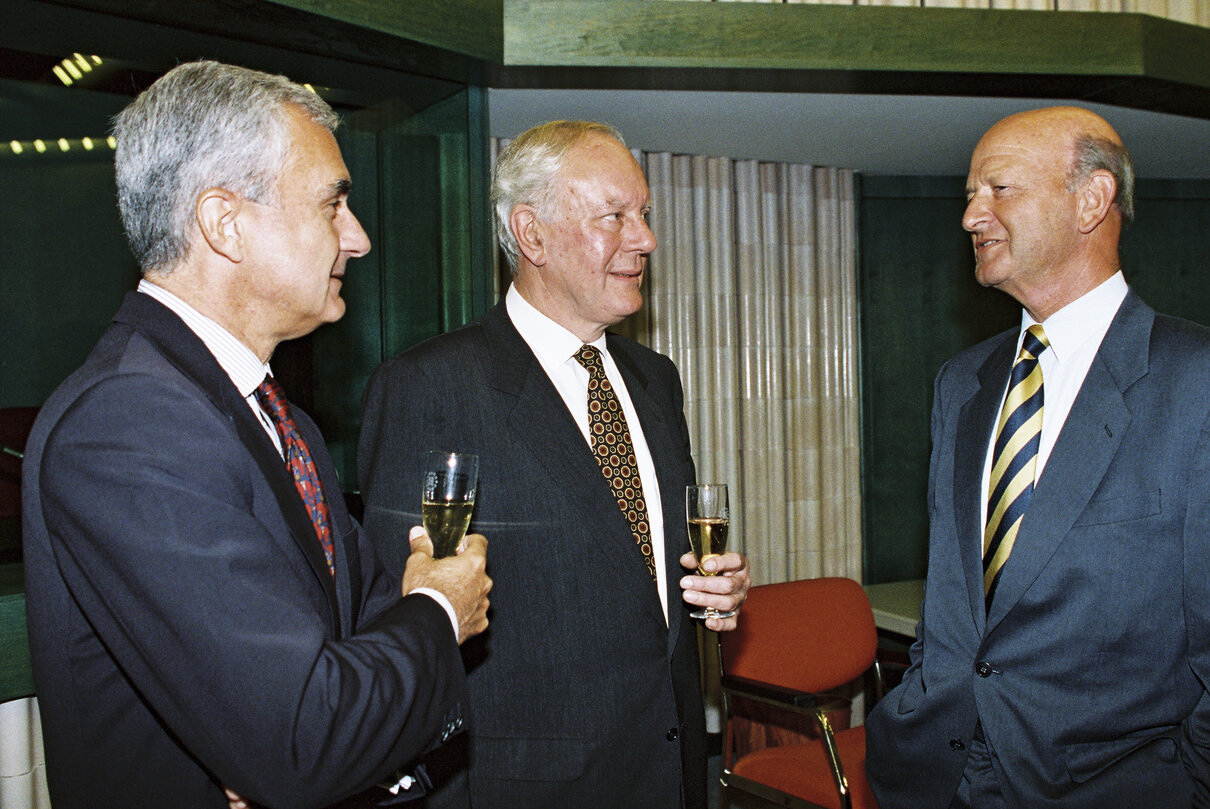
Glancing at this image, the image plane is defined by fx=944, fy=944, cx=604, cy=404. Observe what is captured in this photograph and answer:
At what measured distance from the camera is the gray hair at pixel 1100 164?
7.35 feet

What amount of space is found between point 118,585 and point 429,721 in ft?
1.44

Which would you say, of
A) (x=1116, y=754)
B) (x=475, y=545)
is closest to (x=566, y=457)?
(x=475, y=545)

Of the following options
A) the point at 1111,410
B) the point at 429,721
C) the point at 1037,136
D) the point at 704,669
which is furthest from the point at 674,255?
the point at 429,721

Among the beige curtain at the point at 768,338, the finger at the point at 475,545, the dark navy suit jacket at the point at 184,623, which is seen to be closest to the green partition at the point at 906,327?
the beige curtain at the point at 768,338

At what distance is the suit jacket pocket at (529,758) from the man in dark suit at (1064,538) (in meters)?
0.81

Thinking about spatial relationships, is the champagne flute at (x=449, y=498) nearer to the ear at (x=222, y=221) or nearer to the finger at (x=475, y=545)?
the finger at (x=475, y=545)

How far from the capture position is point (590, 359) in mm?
2350

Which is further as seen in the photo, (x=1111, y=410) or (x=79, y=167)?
(x=79, y=167)

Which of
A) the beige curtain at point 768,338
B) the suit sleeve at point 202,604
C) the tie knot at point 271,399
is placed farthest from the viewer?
the beige curtain at point 768,338

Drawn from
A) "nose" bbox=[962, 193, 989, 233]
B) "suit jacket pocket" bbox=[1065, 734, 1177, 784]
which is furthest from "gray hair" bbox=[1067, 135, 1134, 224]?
"suit jacket pocket" bbox=[1065, 734, 1177, 784]

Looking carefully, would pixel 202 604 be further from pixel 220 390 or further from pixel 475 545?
pixel 475 545

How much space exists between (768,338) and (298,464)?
354 centimetres

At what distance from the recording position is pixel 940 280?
5.25 m

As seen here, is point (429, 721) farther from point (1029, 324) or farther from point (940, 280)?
point (940, 280)
